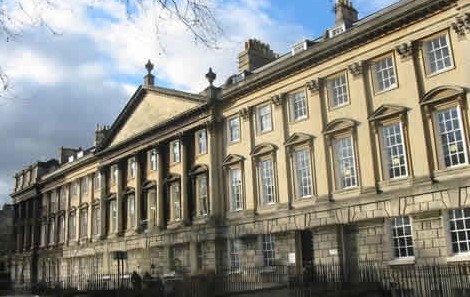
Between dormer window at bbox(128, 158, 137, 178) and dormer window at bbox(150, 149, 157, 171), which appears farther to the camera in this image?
dormer window at bbox(128, 158, 137, 178)

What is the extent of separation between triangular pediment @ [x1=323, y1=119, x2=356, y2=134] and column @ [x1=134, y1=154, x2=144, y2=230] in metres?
18.0

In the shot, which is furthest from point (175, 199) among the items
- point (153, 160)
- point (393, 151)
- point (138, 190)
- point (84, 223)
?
point (393, 151)

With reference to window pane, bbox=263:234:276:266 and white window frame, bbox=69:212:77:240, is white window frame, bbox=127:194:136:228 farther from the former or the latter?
window pane, bbox=263:234:276:266

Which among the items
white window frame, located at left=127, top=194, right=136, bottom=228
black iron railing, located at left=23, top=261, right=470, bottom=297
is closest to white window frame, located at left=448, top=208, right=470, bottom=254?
black iron railing, located at left=23, top=261, right=470, bottom=297

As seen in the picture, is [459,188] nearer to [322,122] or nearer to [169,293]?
[322,122]

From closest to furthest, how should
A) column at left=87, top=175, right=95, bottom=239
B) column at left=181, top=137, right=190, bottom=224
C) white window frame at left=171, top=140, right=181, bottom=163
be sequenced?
column at left=181, top=137, right=190, bottom=224 → white window frame at left=171, top=140, right=181, bottom=163 → column at left=87, top=175, right=95, bottom=239

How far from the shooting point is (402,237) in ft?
73.0

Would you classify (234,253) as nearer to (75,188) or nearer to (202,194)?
(202,194)

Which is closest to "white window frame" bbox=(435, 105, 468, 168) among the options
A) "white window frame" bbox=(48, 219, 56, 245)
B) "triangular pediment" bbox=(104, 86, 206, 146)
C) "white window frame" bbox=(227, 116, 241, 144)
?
"white window frame" bbox=(227, 116, 241, 144)

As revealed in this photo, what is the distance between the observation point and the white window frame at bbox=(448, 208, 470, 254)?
2008 centimetres

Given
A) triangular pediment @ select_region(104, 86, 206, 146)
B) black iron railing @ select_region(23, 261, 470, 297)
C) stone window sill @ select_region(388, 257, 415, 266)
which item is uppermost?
triangular pediment @ select_region(104, 86, 206, 146)

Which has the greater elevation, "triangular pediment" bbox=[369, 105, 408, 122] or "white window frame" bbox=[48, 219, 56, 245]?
"triangular pediment" bbox=[369, 105, 408, 122]

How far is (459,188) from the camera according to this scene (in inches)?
797

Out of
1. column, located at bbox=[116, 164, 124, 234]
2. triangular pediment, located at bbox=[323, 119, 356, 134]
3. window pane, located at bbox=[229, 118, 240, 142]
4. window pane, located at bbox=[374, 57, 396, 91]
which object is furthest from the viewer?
column, located at bbox=[116, 164, 124, 234]
